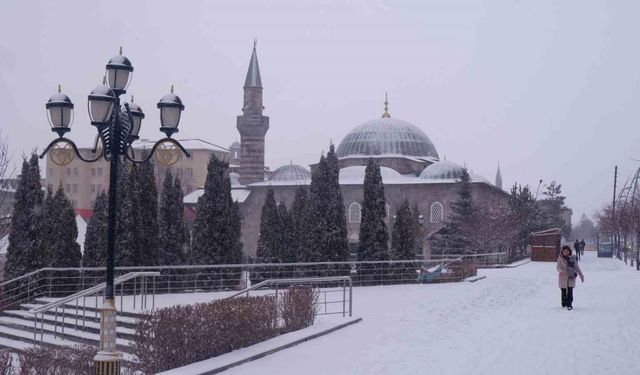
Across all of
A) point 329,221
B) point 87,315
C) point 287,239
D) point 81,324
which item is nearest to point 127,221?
point 87,315

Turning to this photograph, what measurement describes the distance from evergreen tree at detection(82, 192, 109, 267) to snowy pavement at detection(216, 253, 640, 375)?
24.5 feet

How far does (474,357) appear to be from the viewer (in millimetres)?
9938

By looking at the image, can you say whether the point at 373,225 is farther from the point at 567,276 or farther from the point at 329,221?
the point at 567,276

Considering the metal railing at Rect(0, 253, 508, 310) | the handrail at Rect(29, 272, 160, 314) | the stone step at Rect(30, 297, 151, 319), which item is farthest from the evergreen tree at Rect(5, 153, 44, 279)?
the handrail at Rect(29, 272, 160, 314)

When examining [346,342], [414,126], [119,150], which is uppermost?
[414,126]

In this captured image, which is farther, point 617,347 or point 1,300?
point 1,300

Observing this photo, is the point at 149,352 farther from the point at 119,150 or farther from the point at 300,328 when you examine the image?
the point at 300,328

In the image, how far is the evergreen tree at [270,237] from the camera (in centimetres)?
3453

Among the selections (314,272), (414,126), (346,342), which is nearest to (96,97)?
(346,342)

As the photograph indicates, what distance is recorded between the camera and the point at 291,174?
6738cm

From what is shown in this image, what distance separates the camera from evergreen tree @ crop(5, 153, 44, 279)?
68.2ft

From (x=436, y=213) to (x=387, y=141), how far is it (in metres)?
12.7

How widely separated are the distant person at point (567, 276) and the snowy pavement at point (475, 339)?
287 millimetres

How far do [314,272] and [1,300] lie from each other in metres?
10.7
